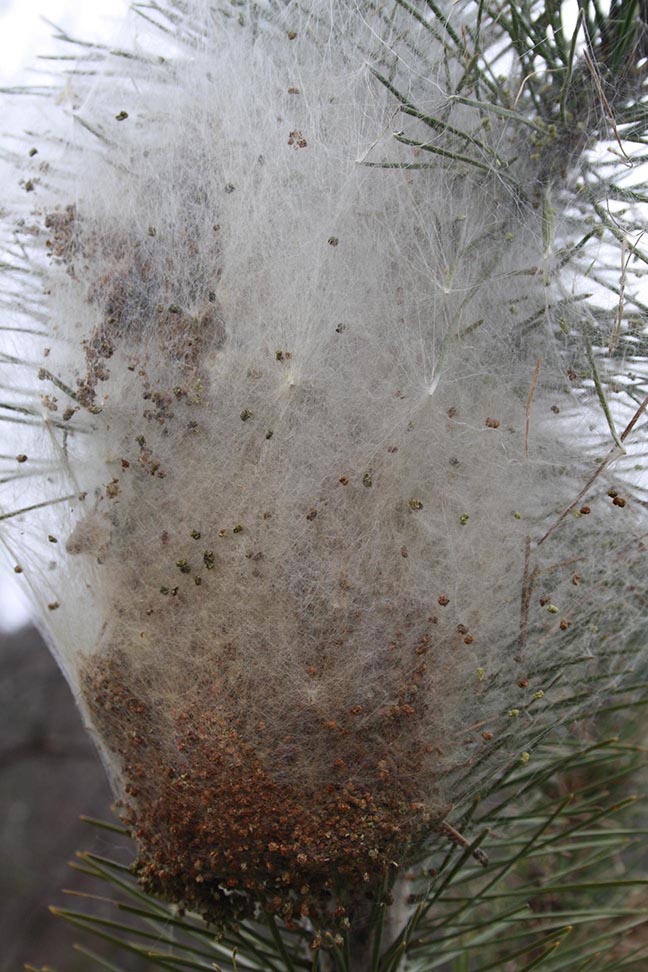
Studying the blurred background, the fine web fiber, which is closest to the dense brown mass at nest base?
the fine web fiber

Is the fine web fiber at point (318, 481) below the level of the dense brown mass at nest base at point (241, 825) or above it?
above

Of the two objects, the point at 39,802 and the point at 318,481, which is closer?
the point at 318,481

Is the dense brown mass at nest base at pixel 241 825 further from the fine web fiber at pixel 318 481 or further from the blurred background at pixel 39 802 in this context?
the blurred background at pixel 39 802

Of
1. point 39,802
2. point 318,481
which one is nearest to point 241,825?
point 318,481

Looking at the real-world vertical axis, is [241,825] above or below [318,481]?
below

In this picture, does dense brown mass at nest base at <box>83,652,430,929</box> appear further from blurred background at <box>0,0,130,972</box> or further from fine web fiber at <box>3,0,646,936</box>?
blurred background at <box>0,0,130,972</box>

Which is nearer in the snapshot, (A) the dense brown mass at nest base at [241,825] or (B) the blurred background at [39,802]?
(A) the dense brown mass at nest base at [241,825]

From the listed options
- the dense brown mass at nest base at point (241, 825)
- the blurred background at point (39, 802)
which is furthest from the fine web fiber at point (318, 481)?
the blurred background at point (39, 802)

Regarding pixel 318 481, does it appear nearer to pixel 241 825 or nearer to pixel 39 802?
pixel 241 825
